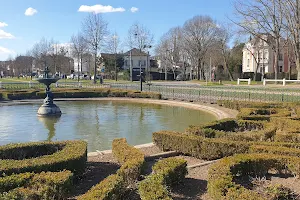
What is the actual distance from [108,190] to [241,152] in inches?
163

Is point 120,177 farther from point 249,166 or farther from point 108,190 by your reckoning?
point 249,166

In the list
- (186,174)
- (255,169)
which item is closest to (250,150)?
(255,169)

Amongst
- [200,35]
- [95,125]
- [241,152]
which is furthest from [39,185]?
[200,35]

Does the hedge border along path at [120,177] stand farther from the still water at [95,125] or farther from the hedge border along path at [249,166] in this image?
the still water at [95,125]

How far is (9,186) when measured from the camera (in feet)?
16.8

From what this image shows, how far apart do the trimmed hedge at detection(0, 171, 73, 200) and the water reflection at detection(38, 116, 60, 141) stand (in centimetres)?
712

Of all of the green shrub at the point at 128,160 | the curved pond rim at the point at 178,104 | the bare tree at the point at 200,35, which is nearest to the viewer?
Answer: the green shrub at the point at 128,160

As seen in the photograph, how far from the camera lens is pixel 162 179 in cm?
539

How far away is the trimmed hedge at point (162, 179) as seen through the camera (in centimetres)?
476

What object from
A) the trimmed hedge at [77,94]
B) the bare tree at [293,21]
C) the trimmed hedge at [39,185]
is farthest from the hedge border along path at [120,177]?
the bare tree at [293,21]

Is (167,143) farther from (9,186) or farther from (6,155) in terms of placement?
(9,186)

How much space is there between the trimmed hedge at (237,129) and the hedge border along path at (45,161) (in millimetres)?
3681

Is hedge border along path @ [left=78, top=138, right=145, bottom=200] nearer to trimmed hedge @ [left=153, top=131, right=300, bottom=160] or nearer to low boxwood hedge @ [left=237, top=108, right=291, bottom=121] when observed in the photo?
trimmed hedge @ [left=153, top=131, right=300, bottom=160]

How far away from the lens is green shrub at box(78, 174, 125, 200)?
4.55 m
